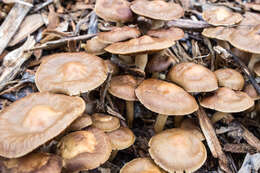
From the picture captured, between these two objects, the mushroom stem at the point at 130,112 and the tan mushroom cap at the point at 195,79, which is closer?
the tan mushroom cap at the point at 195,79

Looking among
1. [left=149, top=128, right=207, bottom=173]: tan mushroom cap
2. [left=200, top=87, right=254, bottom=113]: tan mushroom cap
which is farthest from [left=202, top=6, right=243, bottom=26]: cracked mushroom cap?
[left=149, top=128, right=207, bottom=173]: tan mushroom cap

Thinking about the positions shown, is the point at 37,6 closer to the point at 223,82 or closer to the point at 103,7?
the point at 103,7

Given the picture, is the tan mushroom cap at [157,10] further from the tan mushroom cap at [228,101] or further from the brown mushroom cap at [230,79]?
the tan mushroom cap at [228,101]

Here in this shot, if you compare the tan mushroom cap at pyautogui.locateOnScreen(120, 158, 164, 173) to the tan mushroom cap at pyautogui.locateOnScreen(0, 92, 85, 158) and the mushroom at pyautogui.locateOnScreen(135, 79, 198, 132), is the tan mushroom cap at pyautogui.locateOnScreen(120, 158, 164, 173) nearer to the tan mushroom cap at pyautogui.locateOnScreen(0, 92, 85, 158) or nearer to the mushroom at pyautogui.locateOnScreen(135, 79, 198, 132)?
the mushroom at pyautogui.locateOnScreen(135, 79, 198, 132)

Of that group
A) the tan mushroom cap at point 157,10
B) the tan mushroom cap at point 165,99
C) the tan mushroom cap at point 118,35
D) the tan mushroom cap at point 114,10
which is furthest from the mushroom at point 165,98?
the tan mushroom cap at point 114,10

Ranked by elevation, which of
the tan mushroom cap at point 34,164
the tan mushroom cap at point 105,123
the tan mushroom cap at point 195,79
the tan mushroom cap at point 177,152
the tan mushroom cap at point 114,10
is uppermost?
the tan mushroom cap at point 114,10

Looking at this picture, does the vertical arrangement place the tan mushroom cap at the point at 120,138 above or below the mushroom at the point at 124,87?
below
